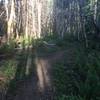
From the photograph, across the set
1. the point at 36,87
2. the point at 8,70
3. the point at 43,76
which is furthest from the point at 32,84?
the point at 8,70

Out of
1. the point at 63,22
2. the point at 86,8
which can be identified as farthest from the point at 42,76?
the point at 63,22

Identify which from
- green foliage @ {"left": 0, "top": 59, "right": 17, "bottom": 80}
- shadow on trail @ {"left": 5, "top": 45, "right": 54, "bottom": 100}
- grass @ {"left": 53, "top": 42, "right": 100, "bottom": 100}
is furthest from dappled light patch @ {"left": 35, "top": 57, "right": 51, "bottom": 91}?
green foliage @ {"left": 0, "top": 59, "right": 17, "bottom": 80}

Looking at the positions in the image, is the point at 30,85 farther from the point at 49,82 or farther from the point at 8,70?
the point at 8,70

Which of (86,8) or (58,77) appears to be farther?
(86,8)

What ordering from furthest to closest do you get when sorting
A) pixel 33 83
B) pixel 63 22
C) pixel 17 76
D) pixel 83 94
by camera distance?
pixel 63 22, pixel 17 76, pixel 33 83, pixel 83 94

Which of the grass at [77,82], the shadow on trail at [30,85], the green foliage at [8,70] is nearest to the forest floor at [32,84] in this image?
the shadow on trail at [30,85]

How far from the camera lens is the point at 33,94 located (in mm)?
9406

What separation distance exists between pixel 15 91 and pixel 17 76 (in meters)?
2.04

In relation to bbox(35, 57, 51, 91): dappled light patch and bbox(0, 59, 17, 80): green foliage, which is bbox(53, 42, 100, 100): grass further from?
bbox(0, 59, 17, 80): green foliage

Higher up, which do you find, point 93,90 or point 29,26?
point 29,26

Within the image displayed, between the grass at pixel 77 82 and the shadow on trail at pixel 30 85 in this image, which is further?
the shadow on trail at pixel 30 85

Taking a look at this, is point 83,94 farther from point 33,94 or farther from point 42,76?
point 42,76

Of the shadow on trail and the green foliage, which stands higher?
the green foliage

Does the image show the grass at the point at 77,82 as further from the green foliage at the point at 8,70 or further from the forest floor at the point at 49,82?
the green foliage at the point at 8,70
